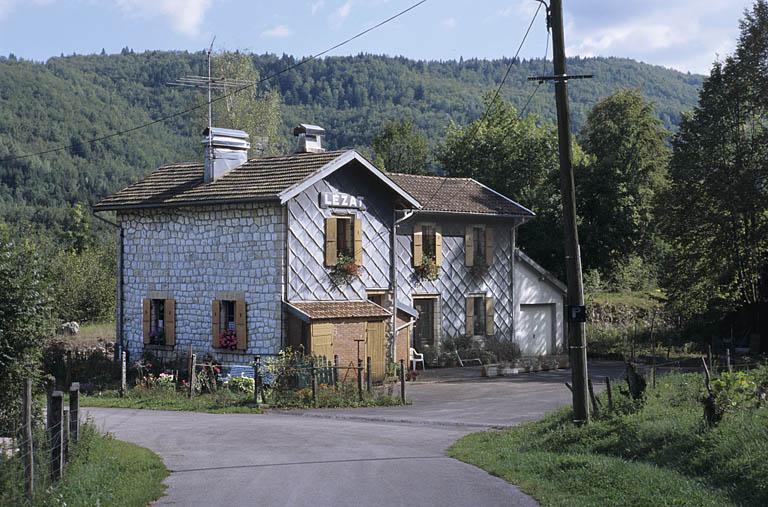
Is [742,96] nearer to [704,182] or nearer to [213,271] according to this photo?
[704,182]

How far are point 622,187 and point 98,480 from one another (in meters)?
36.2

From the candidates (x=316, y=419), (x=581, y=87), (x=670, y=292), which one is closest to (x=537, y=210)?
(x=670, y=292)

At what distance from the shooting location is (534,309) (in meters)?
38.3

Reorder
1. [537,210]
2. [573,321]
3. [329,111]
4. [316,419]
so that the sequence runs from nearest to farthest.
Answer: [573,321], [316,419], [537,210], [329,111]

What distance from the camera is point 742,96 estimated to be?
119 ft

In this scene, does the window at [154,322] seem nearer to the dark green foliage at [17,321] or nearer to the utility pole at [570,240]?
the dark green foliage at [17,321]

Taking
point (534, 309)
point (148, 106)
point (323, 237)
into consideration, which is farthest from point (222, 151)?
point (148, 106)

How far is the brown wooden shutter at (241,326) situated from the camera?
Answer: 27.8m

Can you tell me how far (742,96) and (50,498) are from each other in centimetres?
3163

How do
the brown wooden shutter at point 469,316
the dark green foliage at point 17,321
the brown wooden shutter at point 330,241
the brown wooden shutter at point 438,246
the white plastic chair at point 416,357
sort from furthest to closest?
1. the brown wooden shutter at point 469,316
2. the brown wooden shutter at point 438,246
3. the white plastic chair at point 416,357
4. the brown wooden shutter at point 330,241
5. the dark green foliage at point 17,321

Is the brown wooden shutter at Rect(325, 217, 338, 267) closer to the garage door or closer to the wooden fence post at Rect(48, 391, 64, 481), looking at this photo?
the garage door

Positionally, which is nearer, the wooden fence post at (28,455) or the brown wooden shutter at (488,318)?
the wooden fence post at (28,455)

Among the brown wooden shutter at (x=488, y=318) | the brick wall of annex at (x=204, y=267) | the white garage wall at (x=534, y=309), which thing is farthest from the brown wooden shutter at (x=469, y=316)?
the brick wall of annex at (x=204, y=267)

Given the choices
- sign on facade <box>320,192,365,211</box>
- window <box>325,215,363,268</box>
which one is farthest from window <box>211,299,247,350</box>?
sign on facade <box>320,192,365,211</box>
